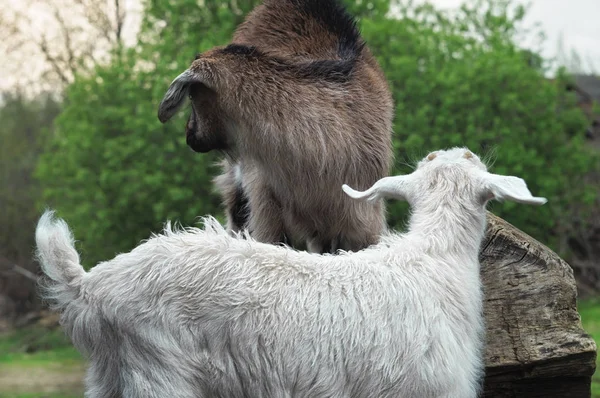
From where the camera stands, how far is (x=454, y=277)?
405 centimetres

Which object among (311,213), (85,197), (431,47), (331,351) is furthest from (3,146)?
(331,351)

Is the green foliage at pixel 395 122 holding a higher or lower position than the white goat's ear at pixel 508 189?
lower

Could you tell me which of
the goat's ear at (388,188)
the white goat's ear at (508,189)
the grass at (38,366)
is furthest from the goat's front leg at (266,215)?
the grass at (38,366)

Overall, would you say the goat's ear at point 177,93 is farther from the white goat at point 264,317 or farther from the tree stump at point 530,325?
the tree stump at point 530,325

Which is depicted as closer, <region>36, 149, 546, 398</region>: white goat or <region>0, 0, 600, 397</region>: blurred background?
<region>36, 149, 546, 398</region>: white goat

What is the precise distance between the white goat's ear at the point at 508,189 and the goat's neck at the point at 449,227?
6.4 inches

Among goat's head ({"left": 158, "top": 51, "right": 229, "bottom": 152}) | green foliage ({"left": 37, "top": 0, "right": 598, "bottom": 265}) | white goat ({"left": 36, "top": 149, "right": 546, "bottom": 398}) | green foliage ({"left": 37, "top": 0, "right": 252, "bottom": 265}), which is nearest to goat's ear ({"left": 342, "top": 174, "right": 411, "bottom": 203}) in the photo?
white goat ({"left": 36, "top": 149, "right": 546, "bottom": 398})

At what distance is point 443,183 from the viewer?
168 inches

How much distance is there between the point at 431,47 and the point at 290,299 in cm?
1265

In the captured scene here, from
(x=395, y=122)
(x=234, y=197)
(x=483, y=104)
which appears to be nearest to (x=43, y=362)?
(x=395, y=122)

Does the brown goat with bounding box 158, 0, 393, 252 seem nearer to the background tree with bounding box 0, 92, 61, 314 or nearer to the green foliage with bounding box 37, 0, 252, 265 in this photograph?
the green foliage with bounding box 37, 0, 252, 265

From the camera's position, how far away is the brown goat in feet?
16.5

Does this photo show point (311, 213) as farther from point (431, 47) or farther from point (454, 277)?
point (431, 47)

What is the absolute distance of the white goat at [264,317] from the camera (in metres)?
3.53
